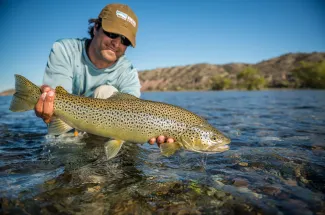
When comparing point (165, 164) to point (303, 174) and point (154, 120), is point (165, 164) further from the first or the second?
point (303, 174)

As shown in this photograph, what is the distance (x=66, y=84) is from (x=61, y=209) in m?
2.74

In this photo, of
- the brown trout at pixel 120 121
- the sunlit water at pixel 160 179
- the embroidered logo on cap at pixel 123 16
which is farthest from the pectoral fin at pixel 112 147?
the embroidered logo on cap at pixel 123 16

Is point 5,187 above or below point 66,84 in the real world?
below

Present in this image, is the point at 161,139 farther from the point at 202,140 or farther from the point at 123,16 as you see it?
the point at 123,16

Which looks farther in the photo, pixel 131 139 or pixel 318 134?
pixel 318 134

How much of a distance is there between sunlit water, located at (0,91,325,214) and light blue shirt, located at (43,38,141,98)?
1160 mm

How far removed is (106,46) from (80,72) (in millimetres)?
831

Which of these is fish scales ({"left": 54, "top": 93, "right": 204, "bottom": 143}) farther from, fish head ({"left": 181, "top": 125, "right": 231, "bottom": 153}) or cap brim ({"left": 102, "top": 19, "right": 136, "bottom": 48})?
cap brim ({"left": 102, "top": 19, "right": 136, "bottom": 48})

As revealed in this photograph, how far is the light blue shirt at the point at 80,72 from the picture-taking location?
4504mm

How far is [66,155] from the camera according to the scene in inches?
157

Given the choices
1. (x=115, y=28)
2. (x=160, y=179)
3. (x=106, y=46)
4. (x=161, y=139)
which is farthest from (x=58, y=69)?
(x=160, y=179)

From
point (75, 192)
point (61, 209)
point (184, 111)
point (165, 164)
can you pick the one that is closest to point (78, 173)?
point (75, 192)

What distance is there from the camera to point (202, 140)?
11.1 feet

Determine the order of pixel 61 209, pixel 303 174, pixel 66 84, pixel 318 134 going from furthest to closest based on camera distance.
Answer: pixel 318 134 < pixel 66 84 < pixel 303 174 < pixel 61 209
